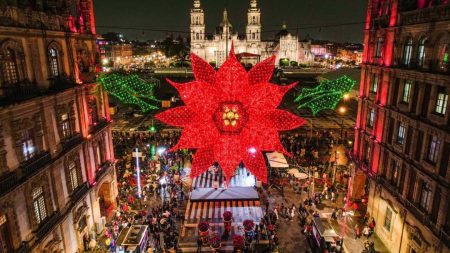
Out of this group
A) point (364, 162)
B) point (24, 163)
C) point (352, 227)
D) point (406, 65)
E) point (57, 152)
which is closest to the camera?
point (24, 163)

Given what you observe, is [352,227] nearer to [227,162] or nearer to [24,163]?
[227,162]

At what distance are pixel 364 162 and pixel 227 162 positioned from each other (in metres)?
17.6

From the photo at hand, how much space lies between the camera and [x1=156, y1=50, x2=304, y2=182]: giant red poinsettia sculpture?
14.0 m

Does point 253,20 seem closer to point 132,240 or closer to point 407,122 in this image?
point 407,122

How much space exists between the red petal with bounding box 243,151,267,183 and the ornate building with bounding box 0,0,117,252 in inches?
422

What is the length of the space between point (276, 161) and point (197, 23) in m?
136

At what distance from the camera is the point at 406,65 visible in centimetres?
2139

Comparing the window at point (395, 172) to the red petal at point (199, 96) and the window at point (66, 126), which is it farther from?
the window at point (66, 126)

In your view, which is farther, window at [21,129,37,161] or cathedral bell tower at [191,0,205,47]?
cathedral bell tower at [191,0,205,47]

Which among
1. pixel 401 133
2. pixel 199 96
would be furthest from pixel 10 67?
pixel 401 133

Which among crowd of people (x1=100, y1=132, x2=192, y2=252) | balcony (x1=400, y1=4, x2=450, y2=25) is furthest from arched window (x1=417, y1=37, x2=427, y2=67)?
crowd of people (x1=100, y1=132, x2=192, y2=252)

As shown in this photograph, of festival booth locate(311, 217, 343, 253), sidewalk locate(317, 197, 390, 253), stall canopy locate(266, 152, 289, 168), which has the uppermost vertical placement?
stall canopy locate(266, 152, 289, 168)

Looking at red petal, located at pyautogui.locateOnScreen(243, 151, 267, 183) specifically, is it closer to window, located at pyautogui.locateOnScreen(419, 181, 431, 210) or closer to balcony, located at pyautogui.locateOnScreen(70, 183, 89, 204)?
window, located at pyautogui.locateOnScreen(419, 181, 431, 210)

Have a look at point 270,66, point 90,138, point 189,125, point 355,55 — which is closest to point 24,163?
point 90,138
